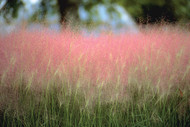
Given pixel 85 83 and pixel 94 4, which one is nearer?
pixel 85 83

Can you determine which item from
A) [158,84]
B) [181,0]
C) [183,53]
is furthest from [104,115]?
[181,0]

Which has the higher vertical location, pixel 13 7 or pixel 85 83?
pixel 13 7

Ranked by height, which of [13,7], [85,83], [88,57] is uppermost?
[13,7]

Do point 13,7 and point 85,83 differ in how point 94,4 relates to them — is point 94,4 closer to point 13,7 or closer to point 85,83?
point 13,7

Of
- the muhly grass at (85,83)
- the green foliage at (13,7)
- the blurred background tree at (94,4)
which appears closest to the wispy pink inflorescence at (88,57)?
the muhly grass at (85,83)

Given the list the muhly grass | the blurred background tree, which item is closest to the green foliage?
the blurred background tree

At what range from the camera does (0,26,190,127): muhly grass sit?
2.34 metres

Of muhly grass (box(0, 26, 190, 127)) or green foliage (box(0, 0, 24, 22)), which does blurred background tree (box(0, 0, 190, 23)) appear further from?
muhly grass (box(0, 26, 190, 127))

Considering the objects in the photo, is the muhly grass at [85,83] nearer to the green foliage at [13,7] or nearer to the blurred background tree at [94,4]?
the blurred background tree at [94,4]

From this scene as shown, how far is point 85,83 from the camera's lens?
2352 millimetres

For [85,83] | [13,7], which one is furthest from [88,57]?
[13,7]

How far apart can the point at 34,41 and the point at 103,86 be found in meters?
0.97

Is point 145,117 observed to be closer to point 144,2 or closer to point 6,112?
point 6,112

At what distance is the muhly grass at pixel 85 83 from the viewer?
2336 mm
